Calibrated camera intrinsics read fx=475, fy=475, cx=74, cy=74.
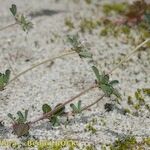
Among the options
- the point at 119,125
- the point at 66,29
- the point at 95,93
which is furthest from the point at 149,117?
the point at 66,29

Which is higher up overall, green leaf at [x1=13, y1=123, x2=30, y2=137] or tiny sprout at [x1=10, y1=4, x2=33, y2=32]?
tiny sprout at [x1=10, y1=4, x2=33, y2=32]

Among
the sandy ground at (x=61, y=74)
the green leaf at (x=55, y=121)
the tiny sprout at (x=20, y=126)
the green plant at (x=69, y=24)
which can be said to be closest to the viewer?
the tiny sprout at (x=20, y=126)

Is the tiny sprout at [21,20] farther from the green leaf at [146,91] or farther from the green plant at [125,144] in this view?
the green leaf at [146,91]

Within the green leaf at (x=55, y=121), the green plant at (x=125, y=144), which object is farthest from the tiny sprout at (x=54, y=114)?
the green plant at (x=125, y=144)

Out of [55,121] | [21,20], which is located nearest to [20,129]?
[55,121]

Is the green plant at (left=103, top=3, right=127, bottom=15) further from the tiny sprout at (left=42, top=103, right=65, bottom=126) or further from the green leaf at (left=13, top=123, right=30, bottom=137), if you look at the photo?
the green leaf at (left=13, top=123, right=30, bottom=137)

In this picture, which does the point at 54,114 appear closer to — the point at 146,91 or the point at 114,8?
the point at 146,91

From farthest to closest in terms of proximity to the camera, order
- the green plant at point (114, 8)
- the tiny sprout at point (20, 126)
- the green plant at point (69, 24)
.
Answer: the green plant at point (114, 8) < the green plant at point (69, 24) < the tiny sprout at point (20, 126)

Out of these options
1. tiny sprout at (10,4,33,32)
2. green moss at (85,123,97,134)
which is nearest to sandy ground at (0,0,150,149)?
green moss at (85,123,97,134)

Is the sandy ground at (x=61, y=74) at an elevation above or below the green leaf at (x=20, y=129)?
above
